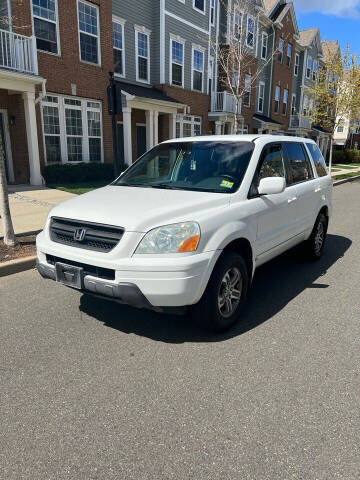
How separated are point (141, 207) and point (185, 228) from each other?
0.50 metres

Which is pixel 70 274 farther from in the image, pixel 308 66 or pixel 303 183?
pixel 308 66

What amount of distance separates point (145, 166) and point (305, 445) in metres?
3.58

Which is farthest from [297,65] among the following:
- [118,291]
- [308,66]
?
[118,291]

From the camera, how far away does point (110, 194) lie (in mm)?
4070

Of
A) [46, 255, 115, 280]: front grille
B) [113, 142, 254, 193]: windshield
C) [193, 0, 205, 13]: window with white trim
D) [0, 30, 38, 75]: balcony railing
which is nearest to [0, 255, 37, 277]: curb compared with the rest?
[113, 142, 254, 193]: windshield

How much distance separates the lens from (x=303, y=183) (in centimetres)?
530

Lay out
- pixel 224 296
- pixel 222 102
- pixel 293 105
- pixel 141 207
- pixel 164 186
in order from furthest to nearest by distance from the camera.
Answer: pixel 293 105, pixel 222 102, pixel 164 186, pixel 224 296, pixel 141 207

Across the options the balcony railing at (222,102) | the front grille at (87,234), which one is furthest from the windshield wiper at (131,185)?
the balcony railing at (222,102)

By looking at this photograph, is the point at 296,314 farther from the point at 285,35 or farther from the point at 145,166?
the point at 285,35

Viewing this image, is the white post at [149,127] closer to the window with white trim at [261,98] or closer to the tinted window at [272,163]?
the tinted window at [272,163]

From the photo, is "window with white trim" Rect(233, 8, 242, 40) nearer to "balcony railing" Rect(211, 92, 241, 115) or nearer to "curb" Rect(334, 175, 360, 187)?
"balcony railing" Rect(211, 92, 241, 115)

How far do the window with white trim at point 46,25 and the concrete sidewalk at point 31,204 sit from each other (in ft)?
16.7

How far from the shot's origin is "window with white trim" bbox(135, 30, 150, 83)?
17.7 metres

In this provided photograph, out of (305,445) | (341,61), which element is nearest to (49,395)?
(305,445)
